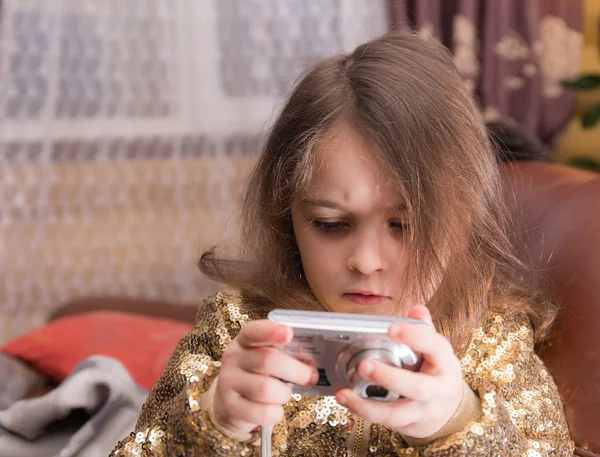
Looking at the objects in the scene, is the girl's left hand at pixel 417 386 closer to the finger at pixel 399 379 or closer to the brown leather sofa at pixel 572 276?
the finger at pixel 399 379

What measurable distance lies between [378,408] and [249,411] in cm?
11

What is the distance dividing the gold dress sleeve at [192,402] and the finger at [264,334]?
0.10 meters

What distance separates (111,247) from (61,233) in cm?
15

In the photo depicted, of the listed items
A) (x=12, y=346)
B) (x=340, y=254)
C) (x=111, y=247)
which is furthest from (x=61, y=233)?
(x=340, y=254)

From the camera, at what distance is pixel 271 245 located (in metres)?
0.95

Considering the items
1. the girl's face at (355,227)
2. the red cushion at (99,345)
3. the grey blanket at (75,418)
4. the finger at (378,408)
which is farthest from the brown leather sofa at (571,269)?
the red cushion at (99,345)

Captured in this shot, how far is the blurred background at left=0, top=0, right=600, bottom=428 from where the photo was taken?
209 centimetres

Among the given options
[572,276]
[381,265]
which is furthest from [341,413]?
[572,276]

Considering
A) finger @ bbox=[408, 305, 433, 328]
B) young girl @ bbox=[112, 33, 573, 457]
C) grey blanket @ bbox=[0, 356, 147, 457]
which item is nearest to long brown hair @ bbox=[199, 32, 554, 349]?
young girl @ bbox=[112, 33, 573, 457]

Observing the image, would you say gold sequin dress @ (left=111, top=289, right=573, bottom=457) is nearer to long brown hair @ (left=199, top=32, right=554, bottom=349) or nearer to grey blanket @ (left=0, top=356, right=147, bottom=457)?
long brown hair @ (left=199, top=32, right=554, bottom=349)

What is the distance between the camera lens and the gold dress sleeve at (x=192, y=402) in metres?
0.70

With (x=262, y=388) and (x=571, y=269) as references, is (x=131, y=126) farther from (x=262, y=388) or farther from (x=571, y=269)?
(x=262, y=388)

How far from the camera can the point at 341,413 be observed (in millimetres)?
842

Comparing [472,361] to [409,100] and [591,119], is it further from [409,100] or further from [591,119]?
[591,119]
